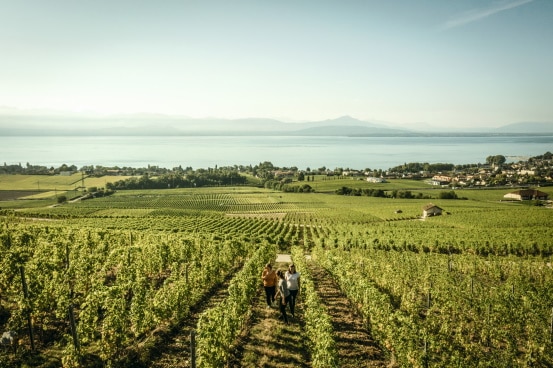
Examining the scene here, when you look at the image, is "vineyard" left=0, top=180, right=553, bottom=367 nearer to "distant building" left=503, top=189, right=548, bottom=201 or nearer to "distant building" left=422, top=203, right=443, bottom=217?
"distant building" left=422, top=203, right=443, bottom=217

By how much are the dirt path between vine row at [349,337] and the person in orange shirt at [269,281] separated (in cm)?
232

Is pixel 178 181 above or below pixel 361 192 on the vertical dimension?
above

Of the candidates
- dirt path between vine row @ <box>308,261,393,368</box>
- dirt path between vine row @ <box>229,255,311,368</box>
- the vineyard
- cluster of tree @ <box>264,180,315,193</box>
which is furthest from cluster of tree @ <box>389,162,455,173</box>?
dirt path between vine row @ <box>229,255,311,368</box>

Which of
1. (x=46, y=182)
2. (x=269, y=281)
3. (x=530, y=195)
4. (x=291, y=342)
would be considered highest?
(x=269, y=281)

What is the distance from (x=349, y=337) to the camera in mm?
10602

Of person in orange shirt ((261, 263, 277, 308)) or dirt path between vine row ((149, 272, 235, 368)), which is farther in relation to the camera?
person in orange shirt ((261, 263, 277, 308))

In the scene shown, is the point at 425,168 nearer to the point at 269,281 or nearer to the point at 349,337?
the point at 269,281

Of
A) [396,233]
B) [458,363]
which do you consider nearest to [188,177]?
[396,233]

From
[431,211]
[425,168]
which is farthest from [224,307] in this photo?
[425,168]

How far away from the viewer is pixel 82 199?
87.8 metres

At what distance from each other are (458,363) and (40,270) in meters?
14.6

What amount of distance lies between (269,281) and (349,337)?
3226 mm

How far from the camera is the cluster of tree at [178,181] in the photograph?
10850cm

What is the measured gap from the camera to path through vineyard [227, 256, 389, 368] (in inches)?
359
